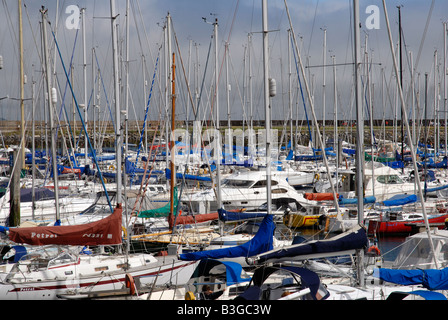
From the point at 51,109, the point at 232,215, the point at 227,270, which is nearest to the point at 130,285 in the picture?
the point at 227,270

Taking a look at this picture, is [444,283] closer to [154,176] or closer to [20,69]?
[20,69]

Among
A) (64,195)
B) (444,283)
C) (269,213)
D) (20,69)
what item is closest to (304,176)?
(64,195)

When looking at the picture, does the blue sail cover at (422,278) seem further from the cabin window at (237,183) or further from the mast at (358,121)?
the cabin window at (237,183)

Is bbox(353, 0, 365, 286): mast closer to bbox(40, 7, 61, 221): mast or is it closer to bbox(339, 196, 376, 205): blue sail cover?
bbox(40, 7, 61, 221): mast

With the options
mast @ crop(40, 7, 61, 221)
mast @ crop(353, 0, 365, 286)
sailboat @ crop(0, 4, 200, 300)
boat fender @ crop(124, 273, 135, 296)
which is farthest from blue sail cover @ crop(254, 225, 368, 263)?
mast @ crop(40, 7, 61, 221)

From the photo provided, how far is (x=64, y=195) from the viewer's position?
2881cm

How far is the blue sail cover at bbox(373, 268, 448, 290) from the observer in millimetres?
Result: 12203

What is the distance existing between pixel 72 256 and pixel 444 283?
9.34 meters

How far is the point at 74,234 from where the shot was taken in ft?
44.6

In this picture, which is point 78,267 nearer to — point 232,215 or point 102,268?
point 102,268

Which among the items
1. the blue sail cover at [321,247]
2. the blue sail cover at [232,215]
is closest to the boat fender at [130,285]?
the blue sail cover at [321,247]

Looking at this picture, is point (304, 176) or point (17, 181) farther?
point (304, 176)

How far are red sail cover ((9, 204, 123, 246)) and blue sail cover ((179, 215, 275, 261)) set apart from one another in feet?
6.05
